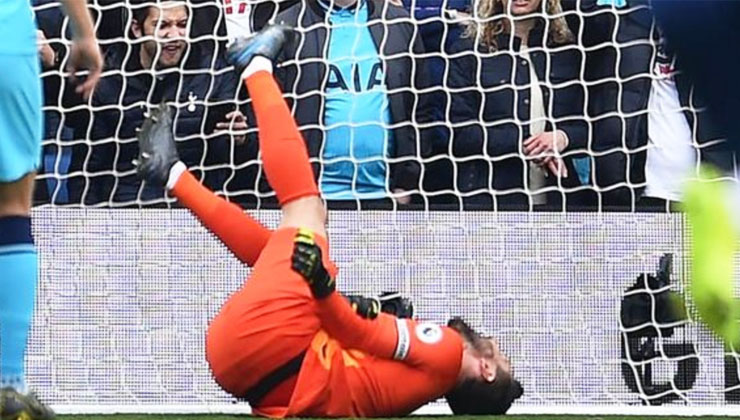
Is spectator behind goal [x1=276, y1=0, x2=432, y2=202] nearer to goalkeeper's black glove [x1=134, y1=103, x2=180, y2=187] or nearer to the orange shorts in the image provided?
goalkeeper's black glove [x1=134, y1=103, x2=180, y2=187]

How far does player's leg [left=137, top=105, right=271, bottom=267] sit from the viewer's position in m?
6.72

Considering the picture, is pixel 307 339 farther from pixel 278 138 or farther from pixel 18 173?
pixel 18 173

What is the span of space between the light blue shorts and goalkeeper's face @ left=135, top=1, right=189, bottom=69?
6.99ft

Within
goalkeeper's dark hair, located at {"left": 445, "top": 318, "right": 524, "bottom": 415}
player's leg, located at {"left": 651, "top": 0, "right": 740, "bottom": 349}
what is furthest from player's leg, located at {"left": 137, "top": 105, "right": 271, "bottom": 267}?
player's leg, located at {"left": 651, "top": 0, "right": 740, "bottom": 349}

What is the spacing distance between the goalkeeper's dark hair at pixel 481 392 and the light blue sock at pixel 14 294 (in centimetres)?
167

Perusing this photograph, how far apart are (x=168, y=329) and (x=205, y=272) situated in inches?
9.4

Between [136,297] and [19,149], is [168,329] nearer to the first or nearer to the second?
[136,297]

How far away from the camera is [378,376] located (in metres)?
6.41

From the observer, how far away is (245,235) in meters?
6.71

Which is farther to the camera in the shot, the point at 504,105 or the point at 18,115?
the point at 504,105

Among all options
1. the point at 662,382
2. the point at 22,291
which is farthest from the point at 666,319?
the point at 22,291

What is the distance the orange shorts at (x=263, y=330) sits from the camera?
6.32 meters

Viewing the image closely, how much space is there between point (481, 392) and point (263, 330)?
761mm

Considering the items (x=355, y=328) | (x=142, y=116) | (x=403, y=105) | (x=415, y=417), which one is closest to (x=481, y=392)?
(x=415, y=417)
